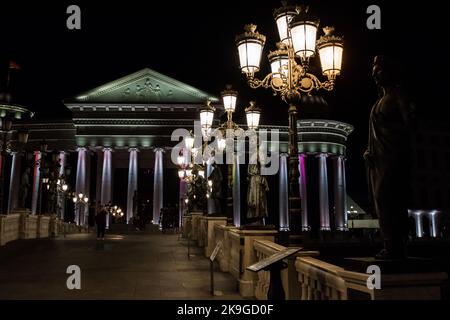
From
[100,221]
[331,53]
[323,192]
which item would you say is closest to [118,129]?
[323,192]

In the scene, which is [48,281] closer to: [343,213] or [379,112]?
[379,112]

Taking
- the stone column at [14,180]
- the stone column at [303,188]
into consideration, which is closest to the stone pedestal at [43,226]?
the stone column at [14,180]

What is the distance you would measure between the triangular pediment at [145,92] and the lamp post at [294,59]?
171 ft

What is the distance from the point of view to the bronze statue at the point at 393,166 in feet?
16.2

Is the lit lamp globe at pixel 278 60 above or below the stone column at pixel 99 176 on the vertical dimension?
below

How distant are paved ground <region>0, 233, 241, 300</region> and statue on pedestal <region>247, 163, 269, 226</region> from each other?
1923 millimetres

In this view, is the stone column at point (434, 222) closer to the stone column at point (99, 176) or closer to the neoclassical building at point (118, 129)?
the neoclassical building at point (118, 129)

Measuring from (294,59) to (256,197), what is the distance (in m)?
4.78

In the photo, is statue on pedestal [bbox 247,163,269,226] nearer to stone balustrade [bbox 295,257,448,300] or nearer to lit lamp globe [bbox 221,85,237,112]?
lit lamp globe [bbox 221,85,237,112]

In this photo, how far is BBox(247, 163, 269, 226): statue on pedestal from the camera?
1343 cm

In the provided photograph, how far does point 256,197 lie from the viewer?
1363 cm

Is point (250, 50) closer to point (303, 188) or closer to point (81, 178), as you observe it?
point (81, 178)

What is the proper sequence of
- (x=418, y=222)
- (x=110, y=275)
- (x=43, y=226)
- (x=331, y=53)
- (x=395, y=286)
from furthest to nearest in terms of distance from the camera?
(x=418, y=222), (x=43, y=226), (x=110, y=275), (x=331, y=53), (x=395, y=286)

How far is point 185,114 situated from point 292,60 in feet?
181
